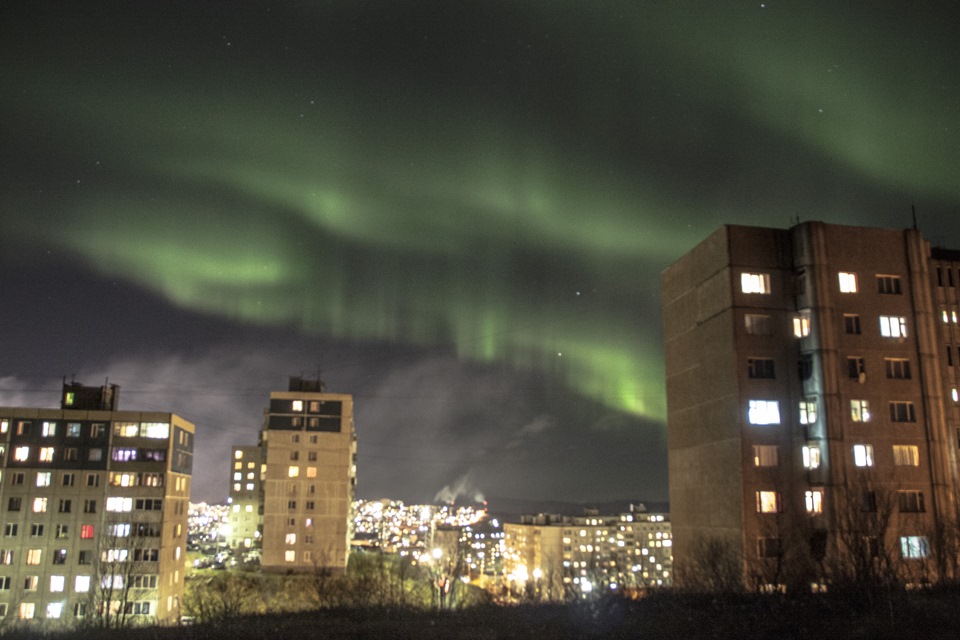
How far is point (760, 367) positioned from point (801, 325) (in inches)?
171

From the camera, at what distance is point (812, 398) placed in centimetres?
5569

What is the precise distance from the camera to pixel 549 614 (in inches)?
1166

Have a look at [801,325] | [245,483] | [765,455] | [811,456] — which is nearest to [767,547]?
[765,455]

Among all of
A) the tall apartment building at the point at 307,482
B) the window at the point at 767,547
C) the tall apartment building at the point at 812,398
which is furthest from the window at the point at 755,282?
the tall apartment building at the point at 307,482

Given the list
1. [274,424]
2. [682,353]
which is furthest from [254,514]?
[682,353]

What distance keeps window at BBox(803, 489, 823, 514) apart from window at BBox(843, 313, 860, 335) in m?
11.9

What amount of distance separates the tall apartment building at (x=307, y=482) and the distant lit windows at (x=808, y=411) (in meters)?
80.0

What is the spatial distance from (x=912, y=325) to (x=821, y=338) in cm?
856

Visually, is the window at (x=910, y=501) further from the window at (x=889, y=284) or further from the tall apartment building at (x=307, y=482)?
the tall apartment building at (x=307, y=482)

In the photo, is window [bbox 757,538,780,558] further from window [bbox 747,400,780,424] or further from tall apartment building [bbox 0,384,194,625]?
tall apartment building [bbox 0,384,194,625]

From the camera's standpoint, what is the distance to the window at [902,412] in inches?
2229

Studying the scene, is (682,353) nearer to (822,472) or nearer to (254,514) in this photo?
(822,472)

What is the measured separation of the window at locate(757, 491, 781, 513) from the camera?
179 ft

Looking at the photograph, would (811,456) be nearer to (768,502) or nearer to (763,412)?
(763,412)
